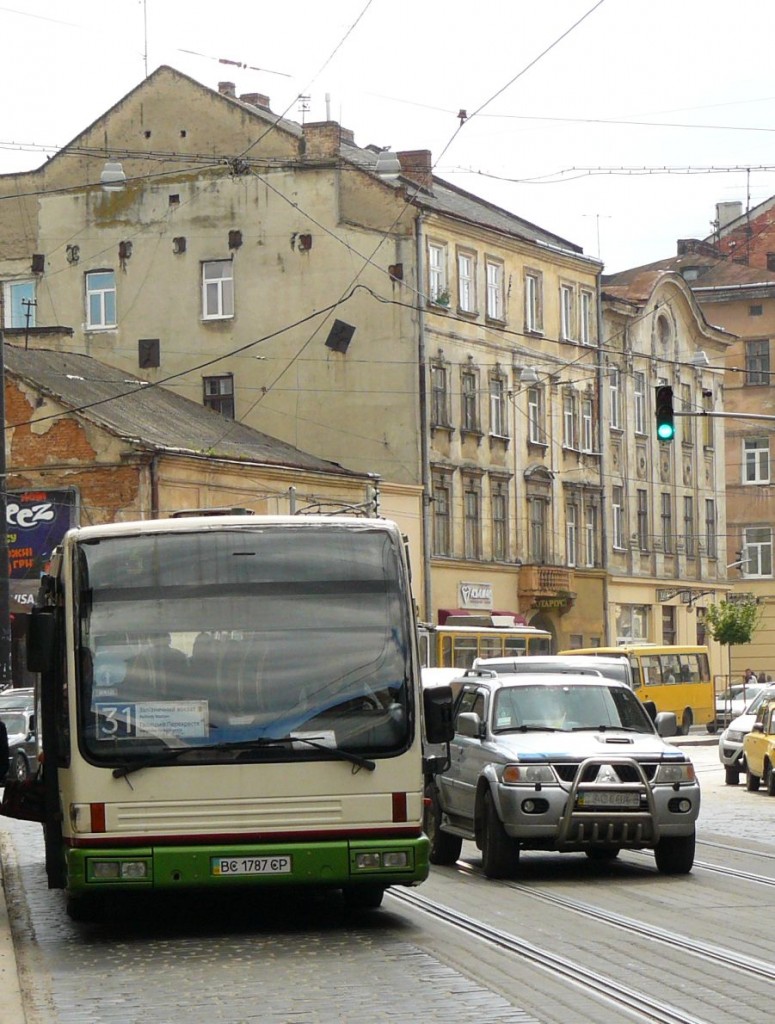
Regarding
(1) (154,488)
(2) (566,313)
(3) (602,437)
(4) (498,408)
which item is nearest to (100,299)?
(4) (498,408)

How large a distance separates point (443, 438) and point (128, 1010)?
4817 cm

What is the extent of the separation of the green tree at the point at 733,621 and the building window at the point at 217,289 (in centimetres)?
1961

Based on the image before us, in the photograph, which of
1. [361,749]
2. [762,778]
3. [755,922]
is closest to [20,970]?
[361,749]

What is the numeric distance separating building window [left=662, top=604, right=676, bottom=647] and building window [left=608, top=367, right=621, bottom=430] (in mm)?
6378

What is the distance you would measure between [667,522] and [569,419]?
23.9 feet

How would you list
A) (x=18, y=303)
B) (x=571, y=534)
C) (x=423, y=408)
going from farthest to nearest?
(x=571, y=534)
(x=18, y=303)
(x=423, y=408)

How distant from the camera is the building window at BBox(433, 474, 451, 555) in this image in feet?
189

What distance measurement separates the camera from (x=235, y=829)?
12617 millimetres

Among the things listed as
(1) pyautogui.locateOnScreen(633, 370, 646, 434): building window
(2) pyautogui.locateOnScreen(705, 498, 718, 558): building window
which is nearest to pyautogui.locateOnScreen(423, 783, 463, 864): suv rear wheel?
(1) pyautogui.locateOnScreen(633, 370, 646, 434): building window

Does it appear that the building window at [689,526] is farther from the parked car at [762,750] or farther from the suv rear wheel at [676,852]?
the suv rear wheel at [676,852]

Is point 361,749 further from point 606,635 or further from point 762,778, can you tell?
point 606,635

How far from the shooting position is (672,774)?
16625 millimetres

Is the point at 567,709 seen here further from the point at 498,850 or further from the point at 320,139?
the point at 320,139

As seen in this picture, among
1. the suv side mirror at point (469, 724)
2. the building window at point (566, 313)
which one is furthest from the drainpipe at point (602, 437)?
the suv side mirror at point (469, 724)
